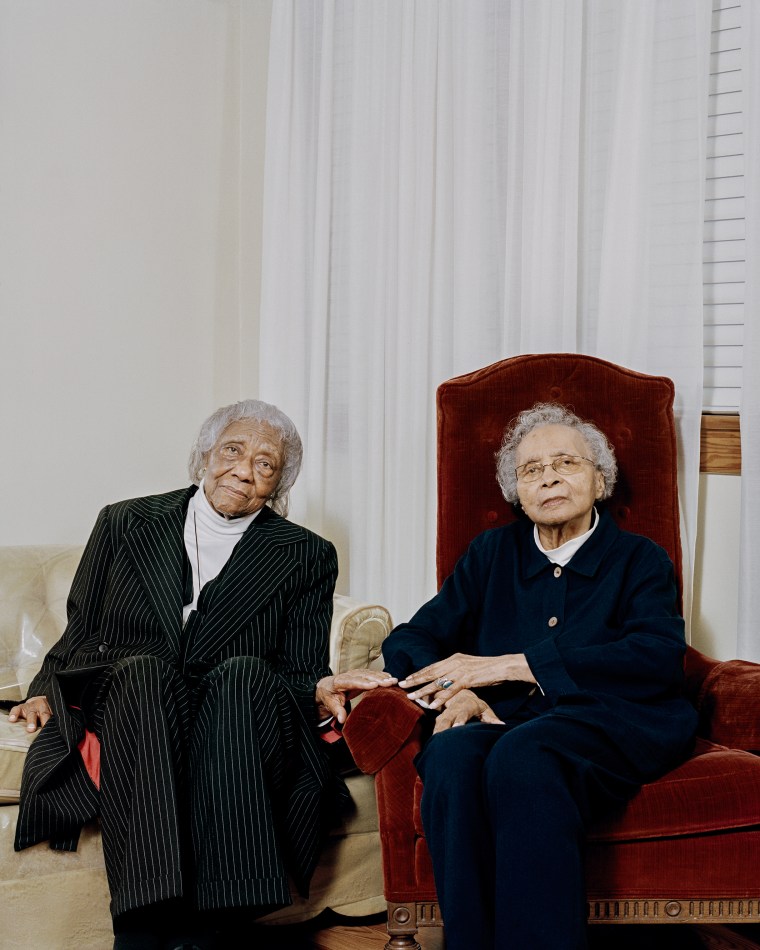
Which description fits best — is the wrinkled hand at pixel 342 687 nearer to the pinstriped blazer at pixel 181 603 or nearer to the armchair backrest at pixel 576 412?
the pinstriped blazer at pixel 181 603

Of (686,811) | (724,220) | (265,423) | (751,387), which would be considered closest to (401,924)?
(686,811)

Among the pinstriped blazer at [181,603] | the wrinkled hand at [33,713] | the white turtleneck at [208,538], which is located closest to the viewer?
the wrinkled hand at [33,713]

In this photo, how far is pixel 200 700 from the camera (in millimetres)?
2111

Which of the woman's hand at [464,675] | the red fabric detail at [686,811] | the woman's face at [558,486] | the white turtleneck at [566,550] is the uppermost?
the woman's face at [558,486]

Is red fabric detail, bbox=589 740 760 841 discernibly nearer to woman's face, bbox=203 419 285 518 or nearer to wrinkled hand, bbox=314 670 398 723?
wrinkled hand, bbox=314 670 398 723

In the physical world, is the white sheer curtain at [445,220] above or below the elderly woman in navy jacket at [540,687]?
above

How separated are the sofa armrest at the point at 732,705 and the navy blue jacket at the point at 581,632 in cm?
12

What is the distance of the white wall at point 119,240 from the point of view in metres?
3.13

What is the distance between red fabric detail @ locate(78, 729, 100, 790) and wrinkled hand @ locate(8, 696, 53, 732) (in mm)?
123

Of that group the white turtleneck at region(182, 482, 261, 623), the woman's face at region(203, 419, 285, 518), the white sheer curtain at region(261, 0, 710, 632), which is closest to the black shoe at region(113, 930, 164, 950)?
the white turtleneck at region(182, 482, 261, 623)

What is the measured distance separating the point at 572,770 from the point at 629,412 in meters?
0.98

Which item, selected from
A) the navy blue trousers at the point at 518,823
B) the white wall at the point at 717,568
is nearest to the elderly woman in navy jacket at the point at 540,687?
the navy blue trousers at the point at 518,823

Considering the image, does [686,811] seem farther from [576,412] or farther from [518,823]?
[576,412]

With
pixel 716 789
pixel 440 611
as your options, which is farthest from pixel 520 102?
pixel 716 789
